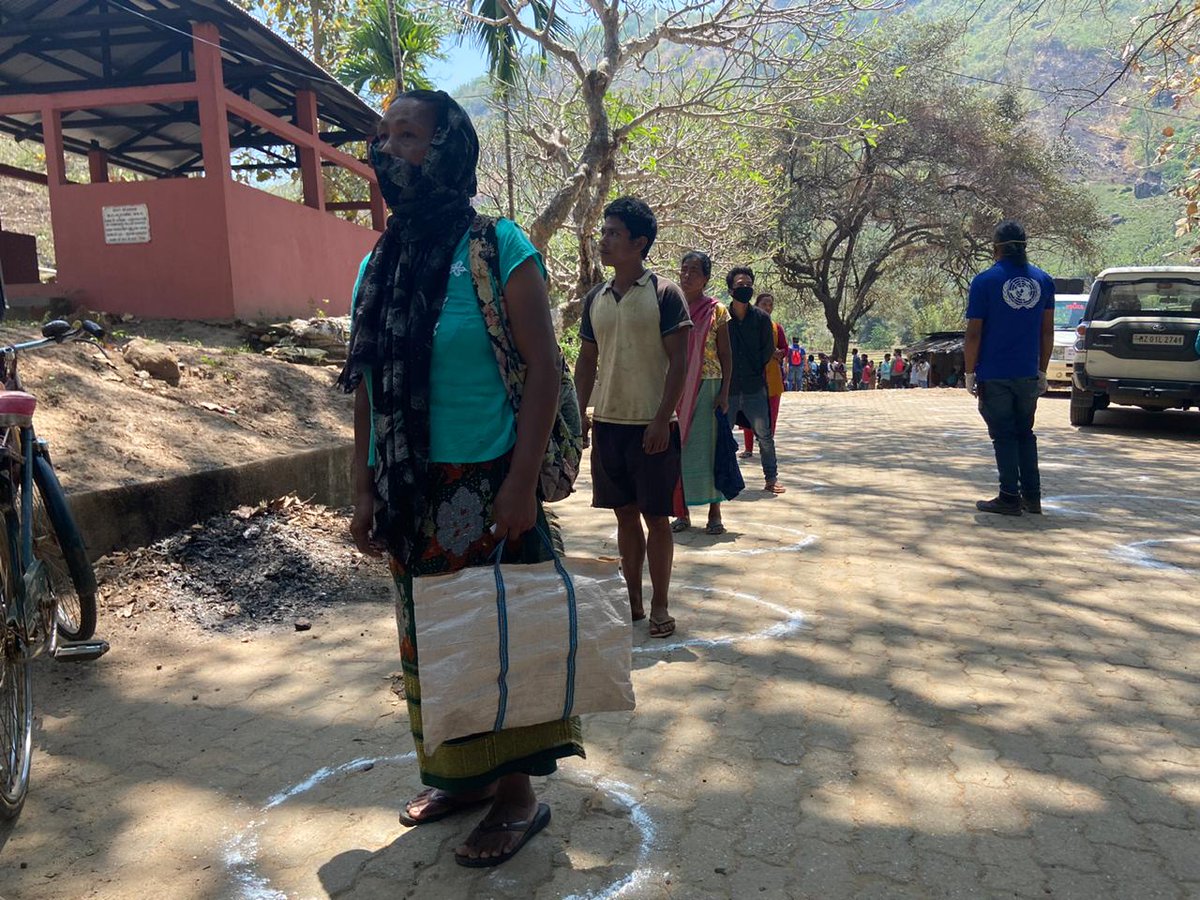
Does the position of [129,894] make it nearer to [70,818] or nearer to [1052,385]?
[70,818]

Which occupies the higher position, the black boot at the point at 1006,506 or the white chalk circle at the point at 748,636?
the black boot at the point at 1006,506

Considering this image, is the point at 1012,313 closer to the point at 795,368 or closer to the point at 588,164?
the point at 588,164

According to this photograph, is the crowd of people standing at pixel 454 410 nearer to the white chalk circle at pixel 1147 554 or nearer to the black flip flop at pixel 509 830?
the black flip flop at pixel 509 830

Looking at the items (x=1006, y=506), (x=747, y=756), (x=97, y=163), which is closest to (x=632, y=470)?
(x=747, y=756)

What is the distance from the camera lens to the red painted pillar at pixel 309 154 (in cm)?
1236

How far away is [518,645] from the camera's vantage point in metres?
2.14

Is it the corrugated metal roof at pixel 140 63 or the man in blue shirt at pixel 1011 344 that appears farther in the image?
the corrugated metal roof at pixel 140 63

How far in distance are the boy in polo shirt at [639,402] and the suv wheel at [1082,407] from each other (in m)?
9.21

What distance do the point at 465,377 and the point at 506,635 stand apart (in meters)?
0.63

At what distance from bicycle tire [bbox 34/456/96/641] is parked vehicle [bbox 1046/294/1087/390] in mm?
16352

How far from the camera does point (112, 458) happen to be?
15.5 ft

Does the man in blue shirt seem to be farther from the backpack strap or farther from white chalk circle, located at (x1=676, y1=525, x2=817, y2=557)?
the backpack strap

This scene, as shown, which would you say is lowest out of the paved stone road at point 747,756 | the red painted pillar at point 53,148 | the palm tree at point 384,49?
the paved stone road at point 747,756

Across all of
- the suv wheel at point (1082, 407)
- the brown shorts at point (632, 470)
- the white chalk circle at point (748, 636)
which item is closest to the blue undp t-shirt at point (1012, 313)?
the white chalk circle at point (748, 636)
